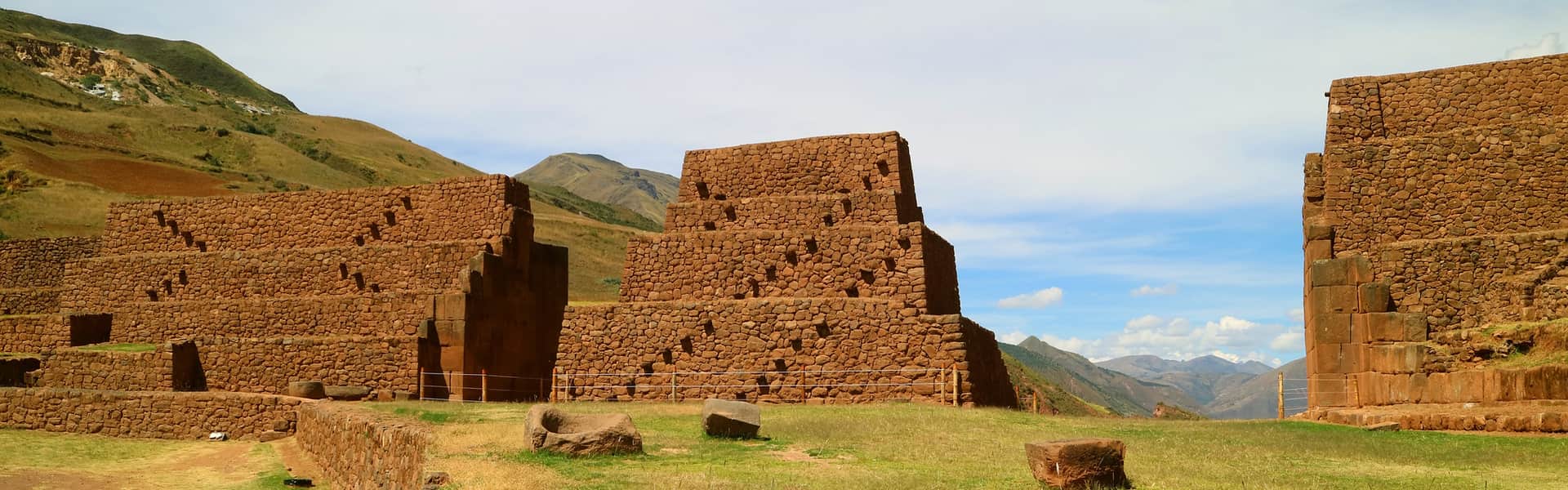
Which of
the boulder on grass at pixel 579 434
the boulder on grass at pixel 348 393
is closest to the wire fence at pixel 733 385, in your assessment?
the boulder on grass at pixel 348 393

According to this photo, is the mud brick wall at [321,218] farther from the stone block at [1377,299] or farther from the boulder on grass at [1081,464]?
the boulder on grass at [1081,464]

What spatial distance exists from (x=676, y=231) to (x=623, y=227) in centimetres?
8069

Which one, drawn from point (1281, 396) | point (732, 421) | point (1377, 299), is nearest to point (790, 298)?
point (732, 421)

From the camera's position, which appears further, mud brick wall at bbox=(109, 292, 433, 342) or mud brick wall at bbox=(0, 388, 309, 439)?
mud brick wall at bbox=(109, 292, 433, 342)

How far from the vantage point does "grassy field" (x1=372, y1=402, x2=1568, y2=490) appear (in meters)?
13.0

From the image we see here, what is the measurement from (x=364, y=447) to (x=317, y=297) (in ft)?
45.5

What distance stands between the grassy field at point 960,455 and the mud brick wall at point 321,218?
29.5 feet

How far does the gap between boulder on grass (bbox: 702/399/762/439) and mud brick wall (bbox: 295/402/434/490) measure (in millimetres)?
3733

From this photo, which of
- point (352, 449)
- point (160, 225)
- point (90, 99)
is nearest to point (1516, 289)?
point (352, 449)

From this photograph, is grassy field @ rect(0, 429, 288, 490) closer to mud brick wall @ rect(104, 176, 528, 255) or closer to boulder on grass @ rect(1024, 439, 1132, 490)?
mud brick wall @ rect(104, 176, 528, 255)

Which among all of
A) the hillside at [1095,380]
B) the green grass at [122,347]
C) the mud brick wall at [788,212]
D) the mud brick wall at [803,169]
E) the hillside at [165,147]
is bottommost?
the hillside at [1095,380]

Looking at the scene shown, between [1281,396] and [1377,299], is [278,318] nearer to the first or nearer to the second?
[1281,396]

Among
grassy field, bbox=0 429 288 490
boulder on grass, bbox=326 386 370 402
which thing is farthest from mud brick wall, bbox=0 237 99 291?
boulder on grass, bbox=326 386 370 402

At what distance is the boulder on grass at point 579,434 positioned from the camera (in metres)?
14.9
